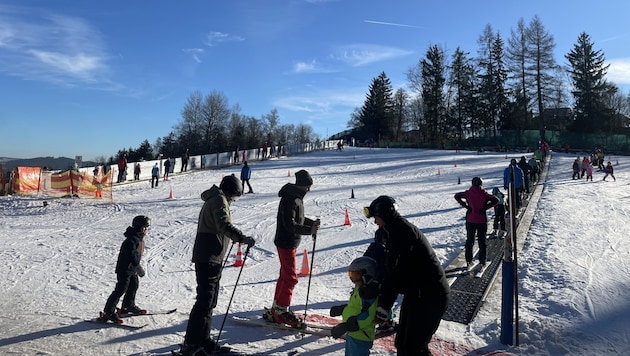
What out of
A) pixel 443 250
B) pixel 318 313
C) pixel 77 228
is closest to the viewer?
pixel 318 313

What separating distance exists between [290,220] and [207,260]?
1274 mm

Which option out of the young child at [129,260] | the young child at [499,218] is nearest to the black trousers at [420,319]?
the young child at [129,260]

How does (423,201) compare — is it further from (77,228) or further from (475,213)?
(77,228)

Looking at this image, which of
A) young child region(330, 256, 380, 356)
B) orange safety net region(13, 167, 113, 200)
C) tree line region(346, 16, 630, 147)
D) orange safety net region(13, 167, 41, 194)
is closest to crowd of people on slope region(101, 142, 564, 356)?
young child region(330, 256, 380, 356)

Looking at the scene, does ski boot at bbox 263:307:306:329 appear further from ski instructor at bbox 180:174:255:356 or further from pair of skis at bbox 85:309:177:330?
pair of skis at bbox 85:309:177:330

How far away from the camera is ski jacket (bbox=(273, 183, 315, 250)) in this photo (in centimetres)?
550

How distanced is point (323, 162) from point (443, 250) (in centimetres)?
2893

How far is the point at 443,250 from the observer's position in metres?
10.3

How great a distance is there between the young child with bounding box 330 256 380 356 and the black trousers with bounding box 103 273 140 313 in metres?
3.62

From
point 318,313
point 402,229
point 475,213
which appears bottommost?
point 318,313

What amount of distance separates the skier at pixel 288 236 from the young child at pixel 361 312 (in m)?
1.73

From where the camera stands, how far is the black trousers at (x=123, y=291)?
19.3 feet

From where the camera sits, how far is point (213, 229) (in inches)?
184

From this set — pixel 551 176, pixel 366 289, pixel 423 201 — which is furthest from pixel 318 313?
pixel 551 176
